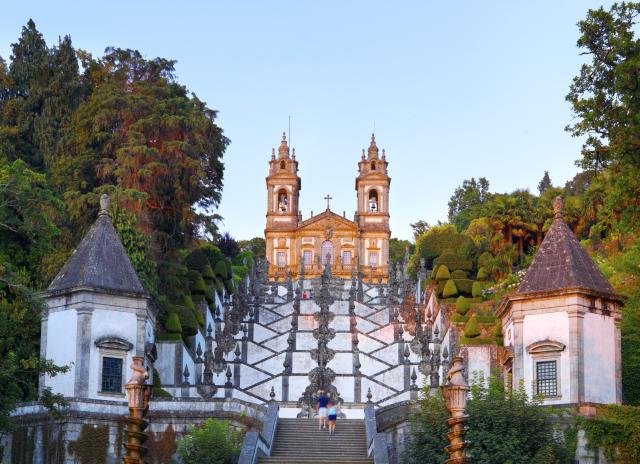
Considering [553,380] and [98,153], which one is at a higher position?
[98,153]

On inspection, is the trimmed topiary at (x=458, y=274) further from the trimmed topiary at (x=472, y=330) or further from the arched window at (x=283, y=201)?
the arched window at (x=283, y=201)

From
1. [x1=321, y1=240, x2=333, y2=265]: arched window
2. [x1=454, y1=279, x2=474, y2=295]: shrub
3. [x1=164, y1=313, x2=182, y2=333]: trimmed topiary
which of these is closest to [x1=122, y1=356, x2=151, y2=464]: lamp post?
[x1=164, y1=313, x2=182, y2=333]: trimmed topiary

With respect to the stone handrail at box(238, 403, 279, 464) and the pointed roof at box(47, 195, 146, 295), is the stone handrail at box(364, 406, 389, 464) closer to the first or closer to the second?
the stone handrail at box(238, 403, 279, 464)

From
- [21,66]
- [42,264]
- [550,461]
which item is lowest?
[550,461]

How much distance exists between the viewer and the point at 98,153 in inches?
1935

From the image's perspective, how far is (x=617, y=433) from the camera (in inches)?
1307

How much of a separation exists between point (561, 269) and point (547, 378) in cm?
313

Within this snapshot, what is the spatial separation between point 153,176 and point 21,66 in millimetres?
10698

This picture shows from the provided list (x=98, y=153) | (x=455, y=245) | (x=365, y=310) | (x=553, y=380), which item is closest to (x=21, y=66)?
(x=98, y=153)

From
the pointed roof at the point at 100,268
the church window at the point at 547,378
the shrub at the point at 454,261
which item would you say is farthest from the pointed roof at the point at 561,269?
the shrub at the point at 454,261

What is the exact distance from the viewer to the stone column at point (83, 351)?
1419 inches

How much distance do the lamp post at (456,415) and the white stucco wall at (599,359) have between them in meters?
9.88

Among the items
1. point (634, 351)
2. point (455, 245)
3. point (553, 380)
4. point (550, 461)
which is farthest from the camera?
point (455, 245)

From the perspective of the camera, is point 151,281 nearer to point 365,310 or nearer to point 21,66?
point 21,66
